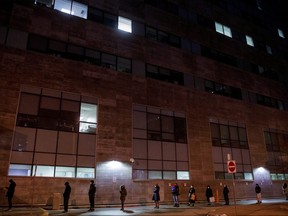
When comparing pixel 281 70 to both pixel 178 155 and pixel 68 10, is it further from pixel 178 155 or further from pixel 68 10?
pixel 68 10

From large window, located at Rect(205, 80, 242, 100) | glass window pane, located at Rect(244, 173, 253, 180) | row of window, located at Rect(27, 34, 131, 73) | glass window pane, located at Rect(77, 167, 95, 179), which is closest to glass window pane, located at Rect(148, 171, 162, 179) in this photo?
glass window pane, located at Rect(77, 167, 95, 179)

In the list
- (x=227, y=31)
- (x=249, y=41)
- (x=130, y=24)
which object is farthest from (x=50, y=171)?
(x=249, y=41)

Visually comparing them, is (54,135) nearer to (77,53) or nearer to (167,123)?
(77,53)

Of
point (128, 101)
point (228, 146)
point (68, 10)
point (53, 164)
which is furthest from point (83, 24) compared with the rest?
point (228, 146)

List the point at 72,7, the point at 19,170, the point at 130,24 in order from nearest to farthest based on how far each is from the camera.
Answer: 1. the point at 19,170
2. the point at 72,7
3. the point at 130,24

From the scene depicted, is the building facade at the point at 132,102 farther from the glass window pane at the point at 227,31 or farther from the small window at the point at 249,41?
the small window at the point at 249,41

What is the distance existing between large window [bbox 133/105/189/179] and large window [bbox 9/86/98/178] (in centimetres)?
412

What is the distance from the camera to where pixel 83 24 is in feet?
80.4

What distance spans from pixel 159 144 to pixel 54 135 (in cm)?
958

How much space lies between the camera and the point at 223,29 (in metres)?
36.5

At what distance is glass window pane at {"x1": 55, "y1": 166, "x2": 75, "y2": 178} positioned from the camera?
65.9 ft

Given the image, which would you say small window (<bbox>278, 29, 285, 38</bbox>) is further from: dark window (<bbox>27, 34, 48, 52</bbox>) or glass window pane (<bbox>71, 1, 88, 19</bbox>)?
dark window (<bbox>27, 34, 48, 52</bbox>)

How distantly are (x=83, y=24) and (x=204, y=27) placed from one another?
16277 millimetres

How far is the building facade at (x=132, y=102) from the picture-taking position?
792 inches
